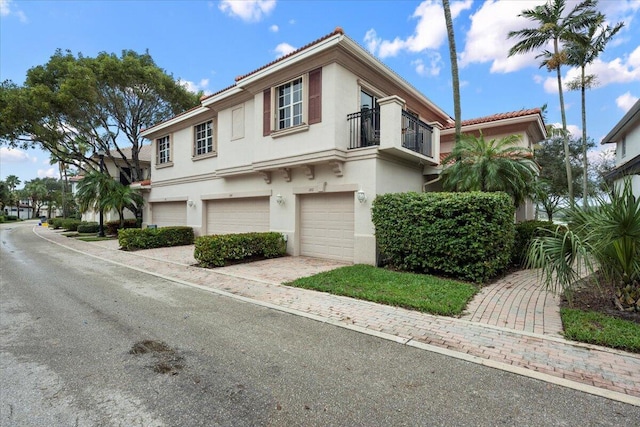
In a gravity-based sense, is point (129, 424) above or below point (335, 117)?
below

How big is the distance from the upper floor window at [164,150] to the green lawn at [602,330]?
18.7 m

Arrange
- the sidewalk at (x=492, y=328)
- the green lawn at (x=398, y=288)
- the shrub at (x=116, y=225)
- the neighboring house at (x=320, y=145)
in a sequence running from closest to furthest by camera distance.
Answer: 1. the sidewalk at (x=492, y=328)
2. the green lawn at (x=398, y=288)
3. the neighboring house at (x=320, y=145)
4. the shrub at (x=116, y=225)

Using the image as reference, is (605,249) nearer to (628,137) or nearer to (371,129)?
(371,129)

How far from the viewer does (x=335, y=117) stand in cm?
973

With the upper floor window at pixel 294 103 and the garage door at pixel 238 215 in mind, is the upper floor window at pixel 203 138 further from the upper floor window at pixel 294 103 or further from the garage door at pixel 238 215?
the upper floor window at pixel 294 103

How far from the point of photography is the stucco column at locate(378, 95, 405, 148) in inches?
356

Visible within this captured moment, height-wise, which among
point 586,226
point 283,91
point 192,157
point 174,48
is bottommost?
point 586,226

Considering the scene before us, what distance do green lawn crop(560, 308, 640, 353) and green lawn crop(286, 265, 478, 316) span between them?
59.1 inches

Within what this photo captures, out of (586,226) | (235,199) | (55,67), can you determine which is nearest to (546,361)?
(586,226)

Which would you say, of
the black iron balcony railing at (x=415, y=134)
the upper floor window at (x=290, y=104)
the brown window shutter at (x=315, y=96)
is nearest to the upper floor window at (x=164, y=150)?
the upper floor window at (x=290, y=104)

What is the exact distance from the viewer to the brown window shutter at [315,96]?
1009 cm

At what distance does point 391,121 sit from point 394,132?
1.09 feet

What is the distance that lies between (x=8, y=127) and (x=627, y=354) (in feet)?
94.1

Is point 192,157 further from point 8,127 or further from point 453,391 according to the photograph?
point 453,391
